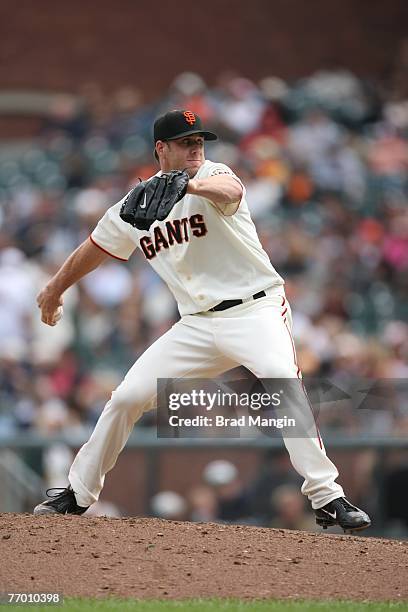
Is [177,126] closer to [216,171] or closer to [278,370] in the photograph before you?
[216,171]

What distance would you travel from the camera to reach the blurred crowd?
1048 cm

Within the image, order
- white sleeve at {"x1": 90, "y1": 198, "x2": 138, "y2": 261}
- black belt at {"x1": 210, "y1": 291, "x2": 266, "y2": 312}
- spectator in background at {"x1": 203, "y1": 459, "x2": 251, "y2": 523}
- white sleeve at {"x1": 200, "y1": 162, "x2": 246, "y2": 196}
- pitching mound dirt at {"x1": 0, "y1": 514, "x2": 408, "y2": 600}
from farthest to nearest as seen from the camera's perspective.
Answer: spectator in background at {"x1": 203, "y1": 459, "x2": 251, "y2": 523}, white sleeve at {"x1": 90, "y1": 198, "x2": 138, "y2": 261}, black belt at {"x1": 210, "y1": 291, "x2": 266, "y2": 312}, white sleeve at {"x1": 200, "y1": 162, "x2": 246, "y2": 196}, pitching mound dirt at {"x1": 0, "y1": 514, "x2": 408, "y2": 600}

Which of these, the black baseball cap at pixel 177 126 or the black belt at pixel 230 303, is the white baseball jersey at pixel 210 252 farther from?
the black baseball cap at pixel 177 126

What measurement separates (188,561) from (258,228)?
6.45 m

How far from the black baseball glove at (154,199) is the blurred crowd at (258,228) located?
15.0 feet

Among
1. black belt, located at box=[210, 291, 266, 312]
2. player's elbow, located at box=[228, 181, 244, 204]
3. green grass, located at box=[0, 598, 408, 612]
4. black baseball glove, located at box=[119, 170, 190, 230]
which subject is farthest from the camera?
black belt, located at box=[210, 291, 266, 312]

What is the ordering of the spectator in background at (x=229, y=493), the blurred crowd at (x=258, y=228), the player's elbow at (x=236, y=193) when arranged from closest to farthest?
the player's elbow at (x=236, y=193)
the spectator in background at (x=229, y=493)
the blurred crowd at (x=258, y=228)

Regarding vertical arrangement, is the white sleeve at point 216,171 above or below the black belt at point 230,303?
above

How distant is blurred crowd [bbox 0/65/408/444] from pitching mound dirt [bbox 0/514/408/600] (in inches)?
151

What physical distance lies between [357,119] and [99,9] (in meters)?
4.85

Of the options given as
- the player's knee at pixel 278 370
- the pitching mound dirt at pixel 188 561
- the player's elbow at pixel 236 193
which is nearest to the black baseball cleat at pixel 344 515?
the pitching mound dirt at pixel 188 561

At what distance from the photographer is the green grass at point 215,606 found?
477cm

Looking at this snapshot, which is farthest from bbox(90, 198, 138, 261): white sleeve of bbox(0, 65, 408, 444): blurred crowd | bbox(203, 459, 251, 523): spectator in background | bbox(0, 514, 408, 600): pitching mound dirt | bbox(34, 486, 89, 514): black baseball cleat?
bbox(0, 65, 408, 444): blurred crowd

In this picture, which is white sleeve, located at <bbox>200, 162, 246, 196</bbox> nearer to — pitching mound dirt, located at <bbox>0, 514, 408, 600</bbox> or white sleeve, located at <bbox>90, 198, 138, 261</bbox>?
white sleeve, located at <bbox>90, 198, 138, 261</bbox>
